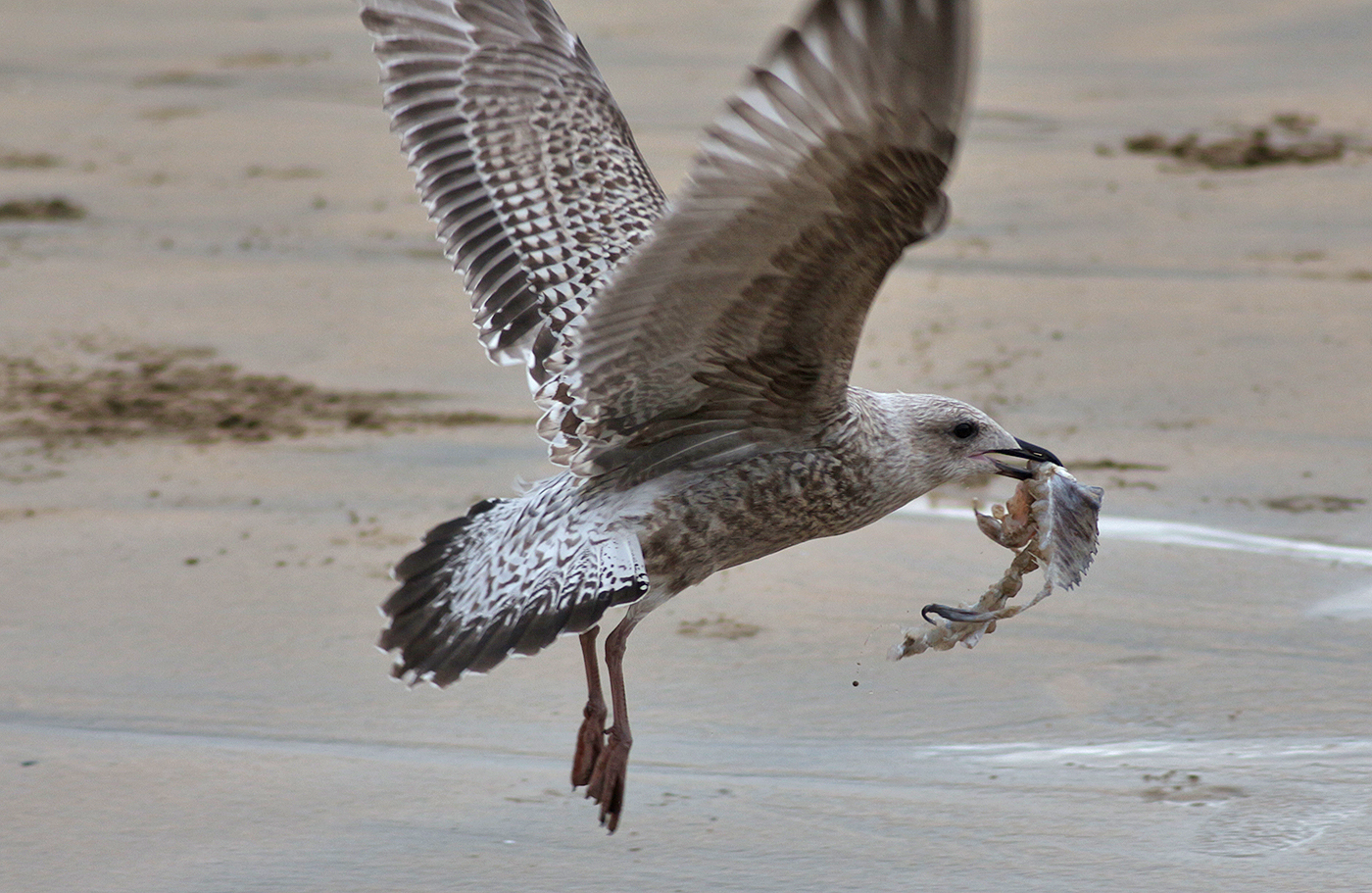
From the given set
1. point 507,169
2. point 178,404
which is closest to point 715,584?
point 507,169

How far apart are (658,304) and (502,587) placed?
0.63 metres

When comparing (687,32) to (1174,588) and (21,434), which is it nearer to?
(21,434)

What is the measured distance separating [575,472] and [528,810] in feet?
2.11

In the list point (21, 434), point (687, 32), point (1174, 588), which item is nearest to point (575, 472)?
point (1174, 588)

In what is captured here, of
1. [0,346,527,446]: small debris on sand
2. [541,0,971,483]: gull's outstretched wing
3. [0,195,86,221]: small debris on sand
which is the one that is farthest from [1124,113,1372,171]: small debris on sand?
[541,0,971,483]: gull's outstretched wing

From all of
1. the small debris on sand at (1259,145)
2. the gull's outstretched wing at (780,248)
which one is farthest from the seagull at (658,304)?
the small debris on sand at (1259,145)

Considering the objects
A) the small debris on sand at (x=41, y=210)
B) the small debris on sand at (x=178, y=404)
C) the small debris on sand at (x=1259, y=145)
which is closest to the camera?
the small debris on sand at (x=178, y=404)

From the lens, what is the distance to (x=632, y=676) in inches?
161

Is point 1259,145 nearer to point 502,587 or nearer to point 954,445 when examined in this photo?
point 954,445

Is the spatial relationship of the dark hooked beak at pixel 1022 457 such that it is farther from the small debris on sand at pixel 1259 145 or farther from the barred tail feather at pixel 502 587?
the small debris on sand at pixel 1259 145

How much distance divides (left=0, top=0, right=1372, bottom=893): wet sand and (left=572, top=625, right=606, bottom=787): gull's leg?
0.13m

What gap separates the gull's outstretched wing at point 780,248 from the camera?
8.15 ft

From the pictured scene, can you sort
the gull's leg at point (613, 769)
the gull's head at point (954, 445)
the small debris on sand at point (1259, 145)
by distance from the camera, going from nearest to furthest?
the gull's leg at point (613, 769)
the gull's head at point (954, 445)
the small debris on sand at point (1259, 145)

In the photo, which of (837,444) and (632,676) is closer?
(837,444)
